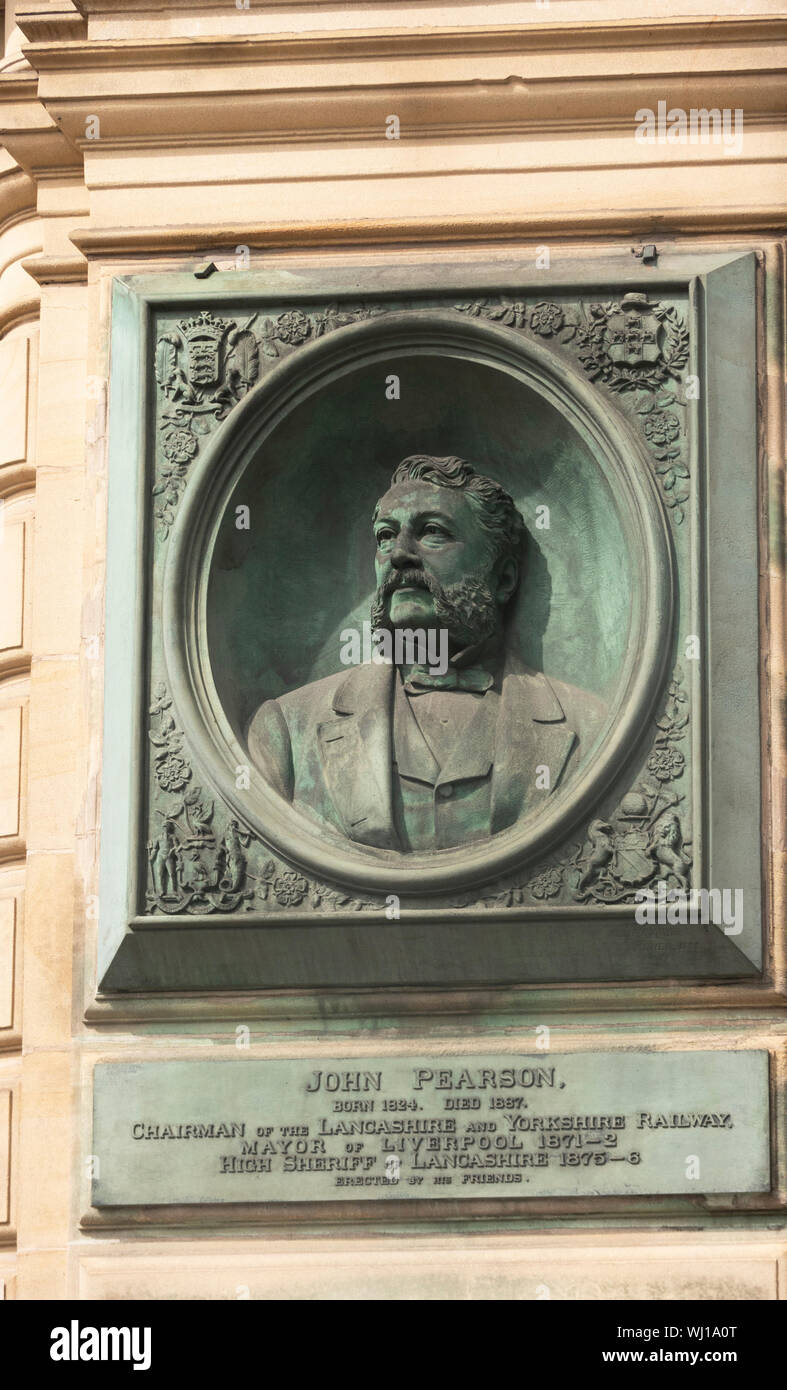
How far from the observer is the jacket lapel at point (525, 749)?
13102mm

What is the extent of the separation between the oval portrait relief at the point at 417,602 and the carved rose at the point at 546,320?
0.13 m

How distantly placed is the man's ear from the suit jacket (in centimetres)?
33

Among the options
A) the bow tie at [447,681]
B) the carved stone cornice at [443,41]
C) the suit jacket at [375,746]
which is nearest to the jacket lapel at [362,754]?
the suit jacket at [375,746]

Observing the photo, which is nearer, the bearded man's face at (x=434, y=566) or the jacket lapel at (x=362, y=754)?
the jacket lapel at (x=362, y=754)

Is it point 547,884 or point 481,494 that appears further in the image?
point 481,494

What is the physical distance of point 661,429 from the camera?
13.3 metres

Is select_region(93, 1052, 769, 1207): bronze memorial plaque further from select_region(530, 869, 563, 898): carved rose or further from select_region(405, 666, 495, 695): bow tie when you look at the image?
select_region(405, 666, 495, 695): bow tie

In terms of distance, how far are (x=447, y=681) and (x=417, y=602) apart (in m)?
0.39

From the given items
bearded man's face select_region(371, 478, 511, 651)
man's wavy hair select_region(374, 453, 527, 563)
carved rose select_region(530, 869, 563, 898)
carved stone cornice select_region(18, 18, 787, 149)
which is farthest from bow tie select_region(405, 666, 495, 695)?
carved stone cornice select_region(18, 18, 787, 149)

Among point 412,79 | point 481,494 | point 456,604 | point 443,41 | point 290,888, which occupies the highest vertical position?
point 443,41

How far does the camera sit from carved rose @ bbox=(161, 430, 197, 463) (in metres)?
13.5

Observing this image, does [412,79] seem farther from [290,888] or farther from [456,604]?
[290,888]

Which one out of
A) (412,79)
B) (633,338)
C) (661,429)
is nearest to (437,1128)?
(661,429)

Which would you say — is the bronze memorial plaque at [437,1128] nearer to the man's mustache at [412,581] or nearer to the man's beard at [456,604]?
the man's beard at [456,604]
